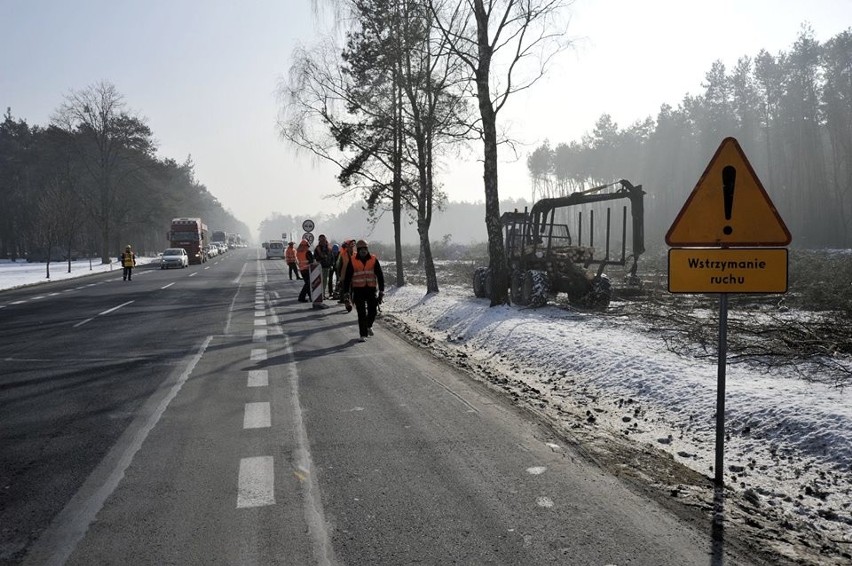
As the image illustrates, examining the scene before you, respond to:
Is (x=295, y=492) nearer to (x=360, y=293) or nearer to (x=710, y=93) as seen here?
(x=360, y=293)

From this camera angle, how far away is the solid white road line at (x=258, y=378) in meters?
7.60

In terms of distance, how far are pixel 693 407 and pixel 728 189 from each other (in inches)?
106

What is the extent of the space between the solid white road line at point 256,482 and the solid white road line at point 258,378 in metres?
2.84

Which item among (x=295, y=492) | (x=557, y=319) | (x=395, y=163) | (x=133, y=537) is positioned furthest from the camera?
(x=395, y=163)

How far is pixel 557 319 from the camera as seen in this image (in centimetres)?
1273

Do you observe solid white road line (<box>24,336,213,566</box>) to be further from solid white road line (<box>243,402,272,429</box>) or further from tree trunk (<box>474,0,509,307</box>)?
tree trunk (<box>474,0,509,307</box>)

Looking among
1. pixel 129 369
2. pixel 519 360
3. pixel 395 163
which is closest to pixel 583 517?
pixel 519 360

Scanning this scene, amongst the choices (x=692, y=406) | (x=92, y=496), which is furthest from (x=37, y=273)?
(x=692, y=406)

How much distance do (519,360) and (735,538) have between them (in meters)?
5.93

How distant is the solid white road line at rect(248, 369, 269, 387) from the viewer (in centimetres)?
760

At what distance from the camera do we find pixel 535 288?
14.8 metres

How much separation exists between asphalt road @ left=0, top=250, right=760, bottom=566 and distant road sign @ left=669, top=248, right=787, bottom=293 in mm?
1556

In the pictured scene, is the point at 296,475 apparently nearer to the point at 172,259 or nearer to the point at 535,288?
the point at 535,288

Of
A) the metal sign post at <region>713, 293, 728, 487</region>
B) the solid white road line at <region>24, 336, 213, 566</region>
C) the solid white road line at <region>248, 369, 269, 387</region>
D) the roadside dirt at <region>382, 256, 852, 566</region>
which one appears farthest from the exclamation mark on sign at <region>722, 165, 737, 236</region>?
the solid white road line at <region>248, 369, 269, 387</region>
